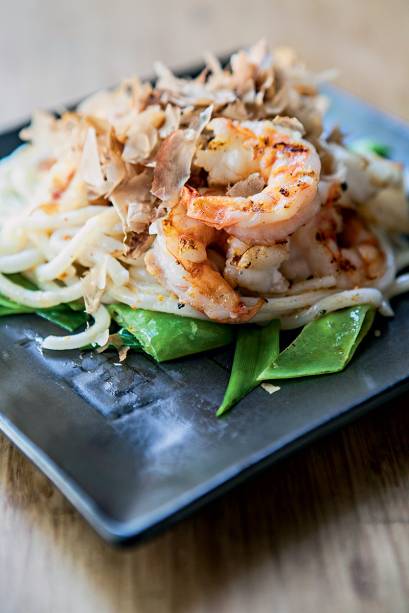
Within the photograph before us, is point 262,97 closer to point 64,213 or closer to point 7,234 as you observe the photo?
point 64,213

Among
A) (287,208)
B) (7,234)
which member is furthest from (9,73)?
(287,208)

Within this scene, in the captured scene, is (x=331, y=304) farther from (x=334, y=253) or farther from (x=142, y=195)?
(x=142, y=195)

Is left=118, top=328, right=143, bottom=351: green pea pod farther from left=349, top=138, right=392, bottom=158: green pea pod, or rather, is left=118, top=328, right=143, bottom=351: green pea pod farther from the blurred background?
the blurred background

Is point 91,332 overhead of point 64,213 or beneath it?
beneath

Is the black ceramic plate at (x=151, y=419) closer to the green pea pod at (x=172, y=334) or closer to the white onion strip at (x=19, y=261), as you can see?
the green pea pod at (x=172, y=334)

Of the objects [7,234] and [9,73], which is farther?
[9,73]

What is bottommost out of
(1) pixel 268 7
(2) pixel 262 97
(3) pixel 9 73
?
(1) pixel 268 7
